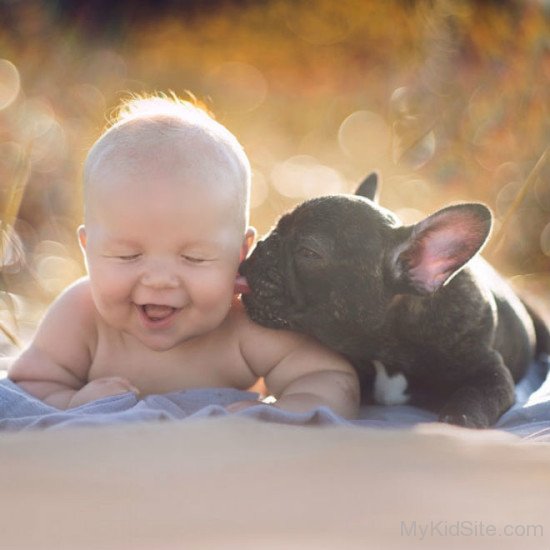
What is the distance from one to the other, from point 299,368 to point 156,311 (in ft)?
1.37

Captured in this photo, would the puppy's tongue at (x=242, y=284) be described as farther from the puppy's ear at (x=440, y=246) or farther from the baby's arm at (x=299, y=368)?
the puppy's ear at (x=440, y=246)

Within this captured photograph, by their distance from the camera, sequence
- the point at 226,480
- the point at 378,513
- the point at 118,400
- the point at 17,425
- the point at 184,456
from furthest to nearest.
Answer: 1. the point at 118,400
2. the point at 17,425
3. the point at 184,456
4. the point at 226,480
5. the point at 378,513

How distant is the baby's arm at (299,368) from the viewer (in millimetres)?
2186

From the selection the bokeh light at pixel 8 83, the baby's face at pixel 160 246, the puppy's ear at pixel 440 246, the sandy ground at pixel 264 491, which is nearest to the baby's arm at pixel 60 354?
the baby's face at pixel 160 246

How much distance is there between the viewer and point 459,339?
91.3 inches

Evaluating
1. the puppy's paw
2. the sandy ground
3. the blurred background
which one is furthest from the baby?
the blurred background

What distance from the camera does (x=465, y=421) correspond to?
2.09 metres

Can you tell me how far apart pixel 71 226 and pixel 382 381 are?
10.5 feet

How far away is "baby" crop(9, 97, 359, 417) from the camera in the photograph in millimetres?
2176

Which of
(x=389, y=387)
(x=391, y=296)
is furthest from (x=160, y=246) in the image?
(x=389, y=387)

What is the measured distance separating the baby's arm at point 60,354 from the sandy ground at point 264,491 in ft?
2.63

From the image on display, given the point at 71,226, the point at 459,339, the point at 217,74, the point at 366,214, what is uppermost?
the point at 217,74

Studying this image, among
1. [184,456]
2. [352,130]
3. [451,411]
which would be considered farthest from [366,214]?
[352,130]

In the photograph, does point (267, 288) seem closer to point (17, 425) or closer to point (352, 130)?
point (17, 425)
